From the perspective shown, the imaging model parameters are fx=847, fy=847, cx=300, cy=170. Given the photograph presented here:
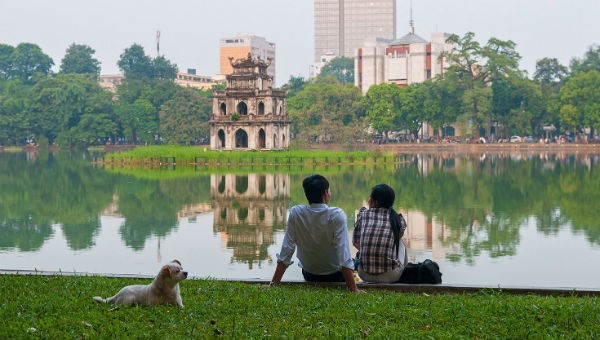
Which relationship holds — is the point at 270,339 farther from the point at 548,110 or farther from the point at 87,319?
the point at 548,110

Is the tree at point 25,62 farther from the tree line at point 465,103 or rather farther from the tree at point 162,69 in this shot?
the tree line at point 465,103

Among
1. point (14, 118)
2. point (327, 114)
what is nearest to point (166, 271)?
point (327, 114)

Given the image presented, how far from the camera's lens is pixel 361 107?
67625mm

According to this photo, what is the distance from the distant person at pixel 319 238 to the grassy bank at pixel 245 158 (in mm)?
36950

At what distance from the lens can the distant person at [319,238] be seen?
725 cm

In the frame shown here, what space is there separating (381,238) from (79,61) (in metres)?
87.0

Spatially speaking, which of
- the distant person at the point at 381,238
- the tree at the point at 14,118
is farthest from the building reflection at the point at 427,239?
the tree at the point at 14,118

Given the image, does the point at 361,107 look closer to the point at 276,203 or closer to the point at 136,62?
the point at 136,62

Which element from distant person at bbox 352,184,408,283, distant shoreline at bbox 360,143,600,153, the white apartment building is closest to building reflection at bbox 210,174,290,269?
distant person at bbox 352,184,408,283

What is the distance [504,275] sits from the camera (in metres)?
11.8

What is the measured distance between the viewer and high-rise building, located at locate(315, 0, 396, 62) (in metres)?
144

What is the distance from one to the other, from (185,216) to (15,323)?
14305mm

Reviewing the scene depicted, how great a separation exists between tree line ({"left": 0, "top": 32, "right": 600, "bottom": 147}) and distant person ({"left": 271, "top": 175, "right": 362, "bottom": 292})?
54.0 meters

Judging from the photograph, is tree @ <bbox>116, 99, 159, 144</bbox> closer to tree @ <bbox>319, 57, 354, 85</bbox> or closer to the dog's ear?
tree @ <bbox>319, 57, 354, 85</bbox>
